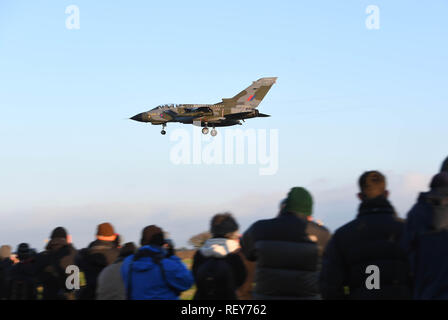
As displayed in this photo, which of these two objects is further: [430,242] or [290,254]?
[290,254]

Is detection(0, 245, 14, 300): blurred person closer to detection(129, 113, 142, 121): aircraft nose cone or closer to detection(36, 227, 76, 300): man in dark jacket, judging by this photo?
detection(36, 227, 76, 300): man in dark jacket

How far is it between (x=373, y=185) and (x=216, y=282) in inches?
84.6

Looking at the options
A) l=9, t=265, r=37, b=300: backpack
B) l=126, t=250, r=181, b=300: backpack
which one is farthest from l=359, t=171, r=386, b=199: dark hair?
l=9, t=265, r=37, b=300: backpack

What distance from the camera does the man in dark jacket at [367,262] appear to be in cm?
570

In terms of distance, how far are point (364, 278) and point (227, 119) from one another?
3745 cm

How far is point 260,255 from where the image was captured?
661 cm

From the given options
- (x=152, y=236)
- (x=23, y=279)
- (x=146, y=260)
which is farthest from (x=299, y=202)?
(x=23, y=279)

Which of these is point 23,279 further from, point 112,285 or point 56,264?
point 112,285

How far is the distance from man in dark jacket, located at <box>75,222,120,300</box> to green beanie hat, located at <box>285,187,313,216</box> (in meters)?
3.23

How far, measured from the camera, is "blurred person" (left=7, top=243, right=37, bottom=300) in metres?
10.5

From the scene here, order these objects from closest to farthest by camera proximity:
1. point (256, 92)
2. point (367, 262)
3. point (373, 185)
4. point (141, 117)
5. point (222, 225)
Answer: point (367, 262)
point (373, 185)
point (222, 225)
point (141, 117)
point (256, 92)

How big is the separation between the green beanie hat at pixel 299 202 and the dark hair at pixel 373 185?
87 centimetres

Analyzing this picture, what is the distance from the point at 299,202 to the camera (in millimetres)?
6695
